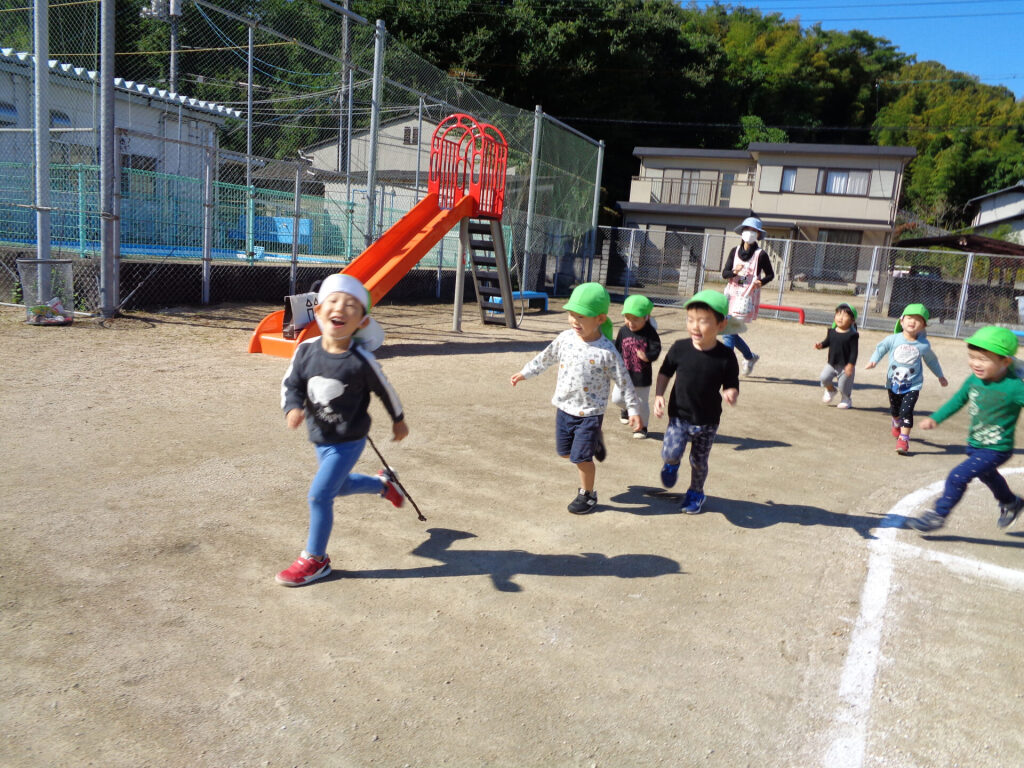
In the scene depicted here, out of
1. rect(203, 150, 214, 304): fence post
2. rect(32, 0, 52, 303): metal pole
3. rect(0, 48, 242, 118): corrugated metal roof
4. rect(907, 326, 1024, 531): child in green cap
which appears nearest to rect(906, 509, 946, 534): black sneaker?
rect(907, 326, 1024, 531): child in green cap

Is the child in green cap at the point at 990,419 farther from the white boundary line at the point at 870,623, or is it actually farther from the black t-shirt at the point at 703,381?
the black t-shirt at the point at 703,381

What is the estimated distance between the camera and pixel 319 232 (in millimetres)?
15266

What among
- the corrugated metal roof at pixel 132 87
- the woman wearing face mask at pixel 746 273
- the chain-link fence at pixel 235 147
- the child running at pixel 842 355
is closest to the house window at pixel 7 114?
the chain-link fence at pixel 235 147

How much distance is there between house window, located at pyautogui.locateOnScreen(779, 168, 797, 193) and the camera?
3656 centimetres

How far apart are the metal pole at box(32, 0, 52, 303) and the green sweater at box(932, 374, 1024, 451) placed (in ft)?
32.5

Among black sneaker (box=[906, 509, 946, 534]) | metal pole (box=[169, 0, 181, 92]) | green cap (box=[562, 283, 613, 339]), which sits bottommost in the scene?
black sneaker (box=[906, 509, 946, 534])

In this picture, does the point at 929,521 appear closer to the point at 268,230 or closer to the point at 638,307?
the point at 638,307

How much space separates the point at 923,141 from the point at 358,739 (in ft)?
196

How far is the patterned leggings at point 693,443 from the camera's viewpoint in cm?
476

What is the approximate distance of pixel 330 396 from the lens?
3518 millimetres

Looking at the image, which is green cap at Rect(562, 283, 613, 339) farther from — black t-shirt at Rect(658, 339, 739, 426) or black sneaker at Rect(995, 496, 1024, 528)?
black sneaker at Rect(995, 496, 1024, 528)

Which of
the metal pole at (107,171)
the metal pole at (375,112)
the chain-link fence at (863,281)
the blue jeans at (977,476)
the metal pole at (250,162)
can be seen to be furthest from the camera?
the chain-link fence at (863,281)

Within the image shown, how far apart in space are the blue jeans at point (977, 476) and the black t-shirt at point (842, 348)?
4007 millimetres

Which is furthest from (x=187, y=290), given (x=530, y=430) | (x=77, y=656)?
(x=77, y=656)
